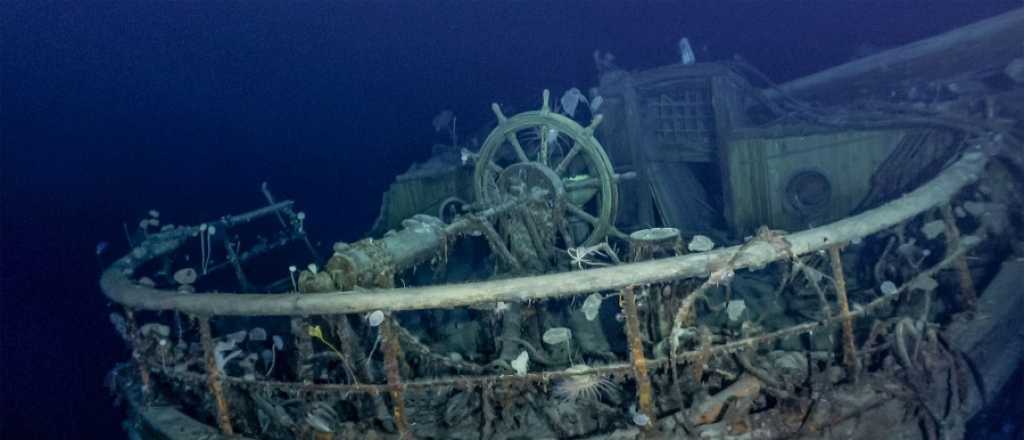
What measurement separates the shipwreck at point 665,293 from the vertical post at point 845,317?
0.01 m

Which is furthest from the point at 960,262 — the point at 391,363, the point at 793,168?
the point at 793,168

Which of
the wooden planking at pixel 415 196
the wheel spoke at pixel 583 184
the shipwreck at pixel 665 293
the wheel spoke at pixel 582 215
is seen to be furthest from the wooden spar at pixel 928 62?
the wooden planking at pixel 415 196

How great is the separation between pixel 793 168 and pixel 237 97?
104ft

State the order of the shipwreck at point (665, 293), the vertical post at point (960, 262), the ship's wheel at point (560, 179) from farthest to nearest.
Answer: the ship's wheel at point (560, 179), the vertical post at point (960, 262), the shipwreck at point (665, 293)

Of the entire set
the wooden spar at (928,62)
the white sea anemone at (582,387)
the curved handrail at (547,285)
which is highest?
the wooden spar at (928,62)

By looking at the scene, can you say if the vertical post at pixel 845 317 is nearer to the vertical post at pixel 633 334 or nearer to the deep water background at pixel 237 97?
the vertical post at pixel 633 334

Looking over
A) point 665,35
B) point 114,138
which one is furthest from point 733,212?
point 665,35

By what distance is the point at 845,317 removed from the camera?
2.98 m

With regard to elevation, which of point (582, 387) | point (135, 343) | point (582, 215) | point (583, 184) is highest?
point (583, 184)

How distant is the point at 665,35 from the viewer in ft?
147

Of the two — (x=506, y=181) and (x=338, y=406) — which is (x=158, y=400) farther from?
(x=506, y=181)

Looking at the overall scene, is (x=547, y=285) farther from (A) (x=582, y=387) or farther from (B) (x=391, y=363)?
(B) (x=391, y=363)

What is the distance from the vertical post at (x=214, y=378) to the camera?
3244 mm

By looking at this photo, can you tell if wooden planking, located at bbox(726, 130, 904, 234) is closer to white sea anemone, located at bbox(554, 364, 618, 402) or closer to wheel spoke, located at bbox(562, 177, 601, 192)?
wheel spoke, located at bbox(562, 177, 601, 192)
